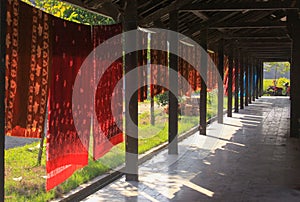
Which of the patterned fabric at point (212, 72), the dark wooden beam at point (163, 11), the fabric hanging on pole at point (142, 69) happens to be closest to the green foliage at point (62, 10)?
the dark wooden beam at point (163, 11)

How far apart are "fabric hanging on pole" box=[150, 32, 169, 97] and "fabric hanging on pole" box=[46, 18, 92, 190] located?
10.4ft

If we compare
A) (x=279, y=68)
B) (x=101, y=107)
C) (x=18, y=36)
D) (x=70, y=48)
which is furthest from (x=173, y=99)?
(x=279, y=68)

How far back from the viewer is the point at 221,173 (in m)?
6.29

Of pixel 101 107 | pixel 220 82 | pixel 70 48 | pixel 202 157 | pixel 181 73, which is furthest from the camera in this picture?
pixel 220 82

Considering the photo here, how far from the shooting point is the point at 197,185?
18.3 ft

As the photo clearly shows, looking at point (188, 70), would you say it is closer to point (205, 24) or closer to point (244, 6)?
point (205, 24)

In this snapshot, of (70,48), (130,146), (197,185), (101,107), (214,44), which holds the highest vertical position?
(214,44)

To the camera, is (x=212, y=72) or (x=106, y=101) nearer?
(x=106, y=101)

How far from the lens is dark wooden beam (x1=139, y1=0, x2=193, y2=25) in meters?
6.99

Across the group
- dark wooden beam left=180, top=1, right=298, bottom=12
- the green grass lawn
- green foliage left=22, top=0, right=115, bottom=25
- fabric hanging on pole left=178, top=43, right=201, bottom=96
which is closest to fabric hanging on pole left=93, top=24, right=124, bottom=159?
the green grass lawn

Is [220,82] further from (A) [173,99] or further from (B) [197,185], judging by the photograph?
(B) [197,185]

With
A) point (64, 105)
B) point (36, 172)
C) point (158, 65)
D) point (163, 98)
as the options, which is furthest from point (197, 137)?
point (64, 105)

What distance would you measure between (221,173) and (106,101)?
2.03 m

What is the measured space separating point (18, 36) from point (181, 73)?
268 inches
